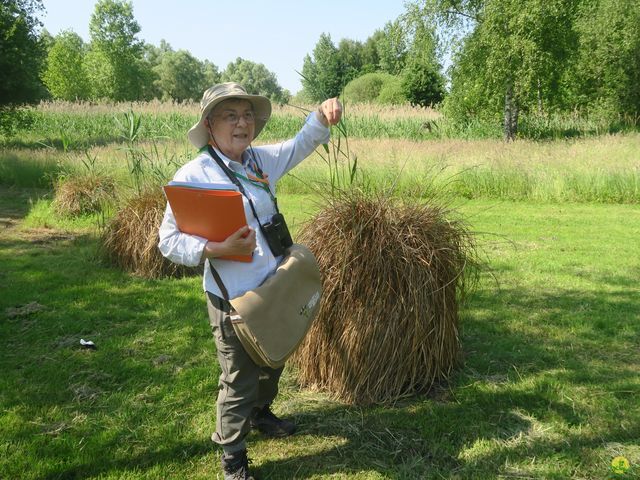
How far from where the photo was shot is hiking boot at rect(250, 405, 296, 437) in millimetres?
2961

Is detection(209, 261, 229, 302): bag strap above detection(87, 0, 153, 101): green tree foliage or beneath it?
beneath

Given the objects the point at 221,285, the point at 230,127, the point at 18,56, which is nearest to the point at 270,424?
the point at 221,285

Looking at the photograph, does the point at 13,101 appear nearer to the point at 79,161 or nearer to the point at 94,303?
the point at 79,161

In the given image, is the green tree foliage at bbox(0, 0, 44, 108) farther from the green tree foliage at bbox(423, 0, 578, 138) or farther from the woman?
the woman

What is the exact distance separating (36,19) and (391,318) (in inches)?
832

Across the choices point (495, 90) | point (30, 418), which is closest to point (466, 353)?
point (30, 418)

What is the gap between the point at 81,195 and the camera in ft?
29.2

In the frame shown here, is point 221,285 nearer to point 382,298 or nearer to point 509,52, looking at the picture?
point 382,298

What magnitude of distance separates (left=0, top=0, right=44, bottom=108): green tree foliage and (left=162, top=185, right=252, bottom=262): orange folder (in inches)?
716

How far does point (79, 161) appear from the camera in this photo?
1091 cm

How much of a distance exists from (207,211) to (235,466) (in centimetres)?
122

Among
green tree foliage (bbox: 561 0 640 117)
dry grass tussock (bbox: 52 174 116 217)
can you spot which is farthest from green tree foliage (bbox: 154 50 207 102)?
dry grass tussock (bbox: 52 174 116 217)

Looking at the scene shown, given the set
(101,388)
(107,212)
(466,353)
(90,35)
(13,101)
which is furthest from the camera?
(90,35)

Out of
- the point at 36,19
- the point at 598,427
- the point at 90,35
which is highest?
the point at 90,35
